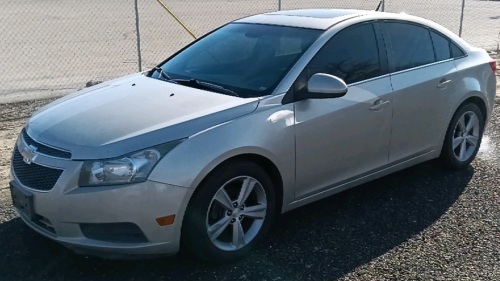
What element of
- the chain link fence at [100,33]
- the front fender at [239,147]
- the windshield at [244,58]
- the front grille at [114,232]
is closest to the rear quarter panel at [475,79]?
the windshield at [244,58]

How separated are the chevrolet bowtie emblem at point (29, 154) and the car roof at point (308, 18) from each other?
2.33m

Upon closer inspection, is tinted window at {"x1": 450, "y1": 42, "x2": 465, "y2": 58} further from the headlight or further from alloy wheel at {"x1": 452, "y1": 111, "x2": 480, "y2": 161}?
the headlight

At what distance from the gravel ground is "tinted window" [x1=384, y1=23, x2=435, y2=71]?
3.95 ft

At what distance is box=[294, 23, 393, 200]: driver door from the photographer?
4230 mm

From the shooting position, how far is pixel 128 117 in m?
3.87

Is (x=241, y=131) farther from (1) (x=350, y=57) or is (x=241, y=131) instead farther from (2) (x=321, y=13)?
(2) (x=321, y=13)

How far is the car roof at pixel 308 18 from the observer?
4779mm

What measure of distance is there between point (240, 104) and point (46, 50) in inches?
439

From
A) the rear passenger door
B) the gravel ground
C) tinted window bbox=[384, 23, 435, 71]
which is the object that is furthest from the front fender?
tinted window bbox=[384, 23, 435, 71]

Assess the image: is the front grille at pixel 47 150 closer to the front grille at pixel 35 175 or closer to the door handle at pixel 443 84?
the front grille at pixel 35 175

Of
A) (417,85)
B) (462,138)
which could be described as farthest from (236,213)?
(462,138)

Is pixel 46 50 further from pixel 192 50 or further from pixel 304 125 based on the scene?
pixel 304 125

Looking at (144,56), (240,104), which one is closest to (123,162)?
(240,104)

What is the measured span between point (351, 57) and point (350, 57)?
0.01 m
